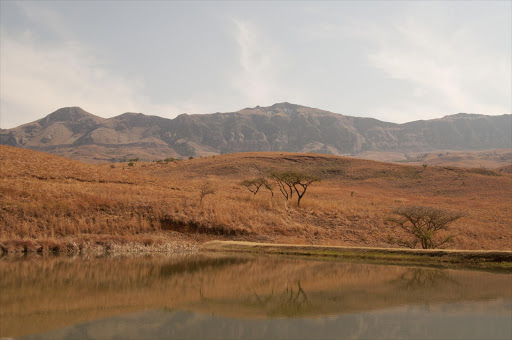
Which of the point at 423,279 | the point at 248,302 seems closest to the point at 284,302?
the point at 248,302

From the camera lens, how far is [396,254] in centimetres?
2150

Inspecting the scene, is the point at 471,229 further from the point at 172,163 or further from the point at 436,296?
the point at 172,163

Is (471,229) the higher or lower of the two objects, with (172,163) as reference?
lower

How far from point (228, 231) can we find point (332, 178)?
63753 millimetres

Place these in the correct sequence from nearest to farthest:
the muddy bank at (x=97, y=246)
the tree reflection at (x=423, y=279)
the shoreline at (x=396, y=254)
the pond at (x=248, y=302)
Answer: the pond at (x=248, y=302)
the tree reflection at (x=423, y=279)
the shoreline at (x=396, y=254)
the muddy bank at (x=97, y=246)

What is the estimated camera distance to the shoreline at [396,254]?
736 inches

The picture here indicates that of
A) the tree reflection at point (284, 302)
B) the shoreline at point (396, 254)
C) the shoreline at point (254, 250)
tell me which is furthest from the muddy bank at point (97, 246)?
the tree reflection at point (284, 302)

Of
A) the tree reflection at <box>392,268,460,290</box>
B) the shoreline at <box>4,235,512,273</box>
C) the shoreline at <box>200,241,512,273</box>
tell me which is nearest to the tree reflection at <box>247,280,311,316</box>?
the tree reflection at <box>392,268,460,290</box>

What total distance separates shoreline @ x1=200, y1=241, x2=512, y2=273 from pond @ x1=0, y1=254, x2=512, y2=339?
2.23 m

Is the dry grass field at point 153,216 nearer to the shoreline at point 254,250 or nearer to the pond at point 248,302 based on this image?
the shoreline at point 254,250

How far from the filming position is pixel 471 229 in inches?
1405

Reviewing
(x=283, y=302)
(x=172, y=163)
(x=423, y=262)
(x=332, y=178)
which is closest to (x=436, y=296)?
(x=283, y=302)

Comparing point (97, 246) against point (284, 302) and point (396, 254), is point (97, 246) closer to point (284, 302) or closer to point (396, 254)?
point (284, 302)

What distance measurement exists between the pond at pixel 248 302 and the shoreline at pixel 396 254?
2.23 metres
